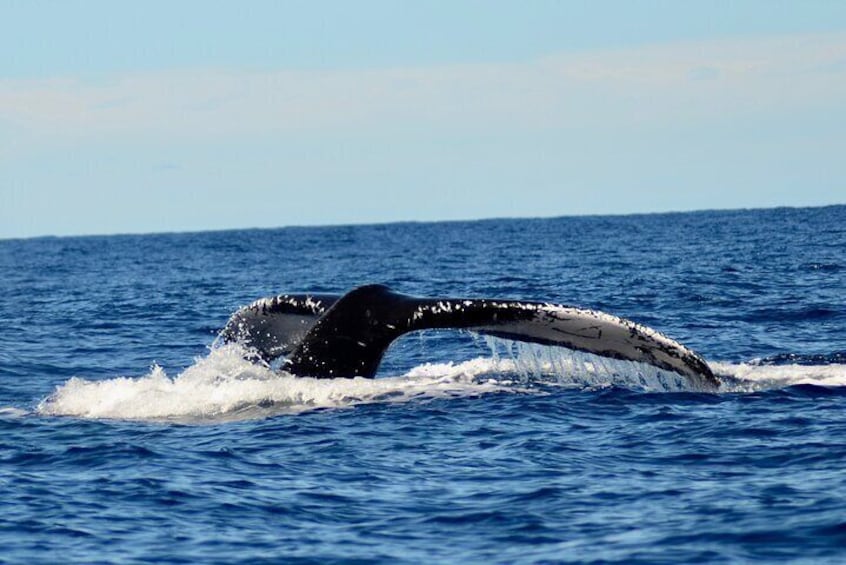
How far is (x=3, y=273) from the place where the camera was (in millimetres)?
60219

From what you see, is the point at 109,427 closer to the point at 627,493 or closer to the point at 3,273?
the point at 627,493

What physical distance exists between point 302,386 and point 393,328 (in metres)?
1.44

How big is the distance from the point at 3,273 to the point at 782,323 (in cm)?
4389

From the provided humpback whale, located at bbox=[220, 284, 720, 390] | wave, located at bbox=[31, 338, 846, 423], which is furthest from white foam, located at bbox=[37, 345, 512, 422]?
humpback whale, located at bbox=[220, 284, 720, 390]

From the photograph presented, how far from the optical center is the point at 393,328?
1316 cm

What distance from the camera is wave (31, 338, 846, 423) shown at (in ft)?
45.9

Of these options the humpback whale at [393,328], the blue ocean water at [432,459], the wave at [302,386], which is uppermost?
the humpback whale at [393,328]

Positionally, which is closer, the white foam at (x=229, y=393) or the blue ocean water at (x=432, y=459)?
the blue ocean water at (x=432, y=459)

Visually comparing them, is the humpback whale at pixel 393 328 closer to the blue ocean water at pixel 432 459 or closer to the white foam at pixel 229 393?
the white foam at pixel 229 393

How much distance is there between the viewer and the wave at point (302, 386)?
13977 mm

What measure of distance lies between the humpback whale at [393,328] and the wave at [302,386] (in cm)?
27

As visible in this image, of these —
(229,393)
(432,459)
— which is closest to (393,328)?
(432,459)

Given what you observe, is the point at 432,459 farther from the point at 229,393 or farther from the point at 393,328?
the point at 229,393

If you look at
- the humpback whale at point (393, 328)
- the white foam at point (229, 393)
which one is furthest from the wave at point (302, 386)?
the humpback whale at point (393, 328)
